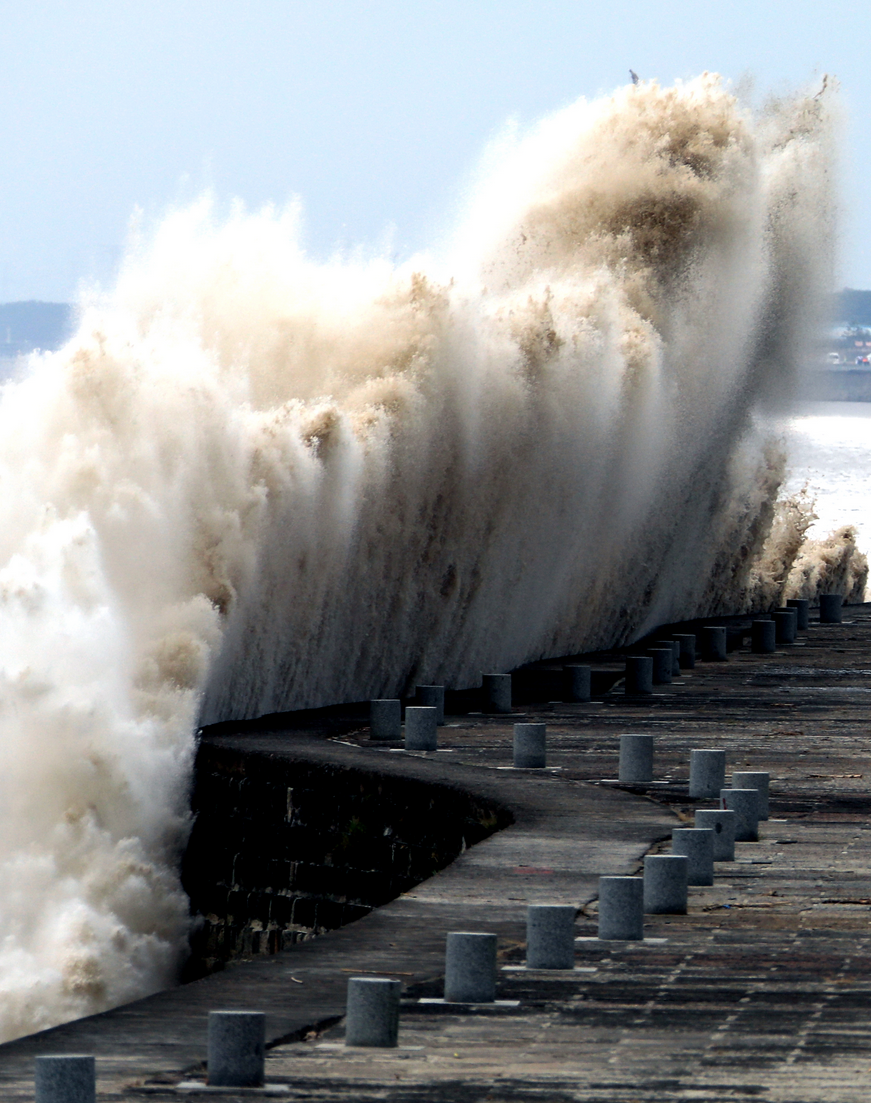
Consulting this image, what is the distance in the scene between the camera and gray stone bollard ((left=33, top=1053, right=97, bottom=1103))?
600cm

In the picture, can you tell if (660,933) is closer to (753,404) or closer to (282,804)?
(282,804)

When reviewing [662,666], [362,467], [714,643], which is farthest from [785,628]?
[362,467]

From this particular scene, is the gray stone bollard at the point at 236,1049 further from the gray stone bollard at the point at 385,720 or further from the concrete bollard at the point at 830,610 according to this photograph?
the concrete bollard at the point at 830,610

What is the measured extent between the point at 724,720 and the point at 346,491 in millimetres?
4191

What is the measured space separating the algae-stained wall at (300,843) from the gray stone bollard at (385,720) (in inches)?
55.8

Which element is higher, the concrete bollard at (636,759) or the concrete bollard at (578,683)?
the concrete bollard at (578,683)

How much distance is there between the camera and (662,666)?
22.6 meters

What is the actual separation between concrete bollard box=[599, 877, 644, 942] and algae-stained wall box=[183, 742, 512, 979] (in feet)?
11.5

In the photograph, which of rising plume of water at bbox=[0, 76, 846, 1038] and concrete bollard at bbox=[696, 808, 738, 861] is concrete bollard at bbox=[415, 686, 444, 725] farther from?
concrete bollard at bbox=[696, 808, 738, 861]

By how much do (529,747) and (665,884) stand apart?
17.7ft

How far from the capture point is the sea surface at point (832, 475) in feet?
113

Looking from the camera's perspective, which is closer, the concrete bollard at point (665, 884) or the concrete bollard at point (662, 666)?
the concrete bollard at point (665, 884)

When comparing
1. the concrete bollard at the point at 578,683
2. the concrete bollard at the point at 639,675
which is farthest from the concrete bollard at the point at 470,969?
the concrete bollard at the point at 639,675

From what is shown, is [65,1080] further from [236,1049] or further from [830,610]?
[830,610]
